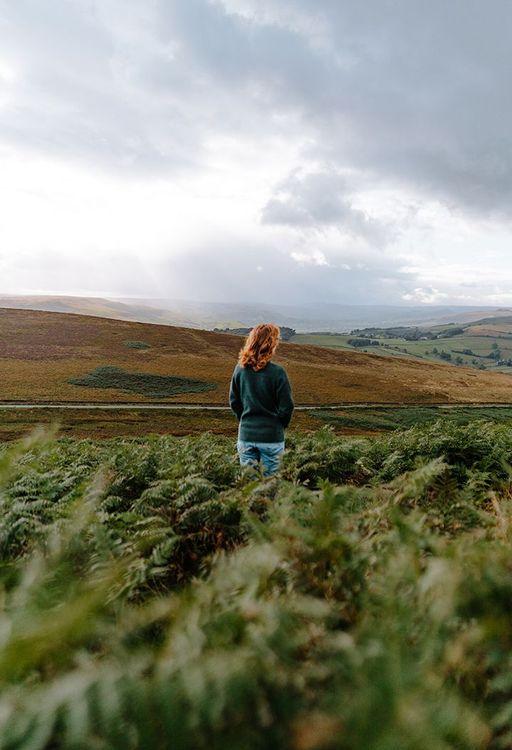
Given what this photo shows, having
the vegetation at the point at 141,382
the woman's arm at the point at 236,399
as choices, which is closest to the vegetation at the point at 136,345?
the vegetation at the point at 141,382

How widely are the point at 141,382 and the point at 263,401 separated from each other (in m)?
64.1

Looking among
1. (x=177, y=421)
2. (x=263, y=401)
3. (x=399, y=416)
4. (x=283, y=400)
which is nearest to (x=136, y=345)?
(x=177, y=421)

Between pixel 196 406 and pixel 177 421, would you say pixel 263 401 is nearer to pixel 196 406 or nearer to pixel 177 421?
pixel 177 421

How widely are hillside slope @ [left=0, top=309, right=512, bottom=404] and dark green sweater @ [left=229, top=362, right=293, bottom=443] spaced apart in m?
53.1

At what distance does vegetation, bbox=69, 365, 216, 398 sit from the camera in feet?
214

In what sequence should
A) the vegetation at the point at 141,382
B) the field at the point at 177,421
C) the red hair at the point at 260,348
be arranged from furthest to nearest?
the vegetation at the point at 141,382 < the field at the point at 177,421 < the red hair at the point at 260,348

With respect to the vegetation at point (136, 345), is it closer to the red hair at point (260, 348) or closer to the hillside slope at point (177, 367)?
the hillside slope at point (177, 367)

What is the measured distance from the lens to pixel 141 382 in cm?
6894

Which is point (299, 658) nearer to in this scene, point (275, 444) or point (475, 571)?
point (475, 571)

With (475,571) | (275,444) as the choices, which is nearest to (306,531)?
(475,571)

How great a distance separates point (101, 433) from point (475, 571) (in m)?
42.7

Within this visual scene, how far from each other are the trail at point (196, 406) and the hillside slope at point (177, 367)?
5.95ft

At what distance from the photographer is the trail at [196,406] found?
52000 millimetres

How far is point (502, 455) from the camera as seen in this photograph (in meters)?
8.13
